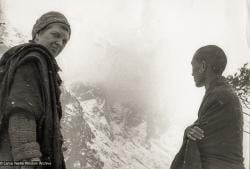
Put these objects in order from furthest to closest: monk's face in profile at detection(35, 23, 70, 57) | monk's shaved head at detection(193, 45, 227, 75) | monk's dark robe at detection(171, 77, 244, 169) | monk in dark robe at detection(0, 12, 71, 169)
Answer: monk's shaved head at detection(193, 45, 227, 75), monk's dark robe at detection(171, 77, 244, 169), monk's face in profile at detection(35, 23, 70, 57), monk in dark robe at detection(0, 12, 71, 169)

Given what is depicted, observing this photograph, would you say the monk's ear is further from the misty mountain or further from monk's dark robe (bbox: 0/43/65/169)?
the misty mountain

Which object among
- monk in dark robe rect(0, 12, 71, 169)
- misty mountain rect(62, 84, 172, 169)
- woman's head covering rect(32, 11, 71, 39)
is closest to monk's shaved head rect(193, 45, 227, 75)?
woman's head covering rect(32, 11, 71, 39)

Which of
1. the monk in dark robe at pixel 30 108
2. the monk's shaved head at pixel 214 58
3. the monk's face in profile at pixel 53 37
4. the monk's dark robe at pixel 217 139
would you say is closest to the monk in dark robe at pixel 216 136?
the monk's dark robe at pixel 217 139

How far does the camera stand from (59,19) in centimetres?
271

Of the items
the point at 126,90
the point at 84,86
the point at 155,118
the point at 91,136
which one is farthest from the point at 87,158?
the point at 155,118

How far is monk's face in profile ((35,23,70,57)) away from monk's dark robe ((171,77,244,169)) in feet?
4.33

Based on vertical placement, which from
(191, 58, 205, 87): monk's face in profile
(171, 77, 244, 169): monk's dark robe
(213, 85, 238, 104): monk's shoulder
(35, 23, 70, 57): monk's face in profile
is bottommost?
(171, 77, 244, 169): monk's dark robe

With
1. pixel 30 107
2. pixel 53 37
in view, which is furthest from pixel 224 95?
pixel 30 107

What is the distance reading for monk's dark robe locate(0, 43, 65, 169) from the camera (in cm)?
216

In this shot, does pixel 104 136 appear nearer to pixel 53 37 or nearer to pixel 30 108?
pixel 53 37

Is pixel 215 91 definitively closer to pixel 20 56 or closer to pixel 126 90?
pixel 20 56

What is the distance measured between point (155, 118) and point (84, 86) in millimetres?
12818

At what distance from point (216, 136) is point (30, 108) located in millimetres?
1581

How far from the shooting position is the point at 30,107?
2.22 m
